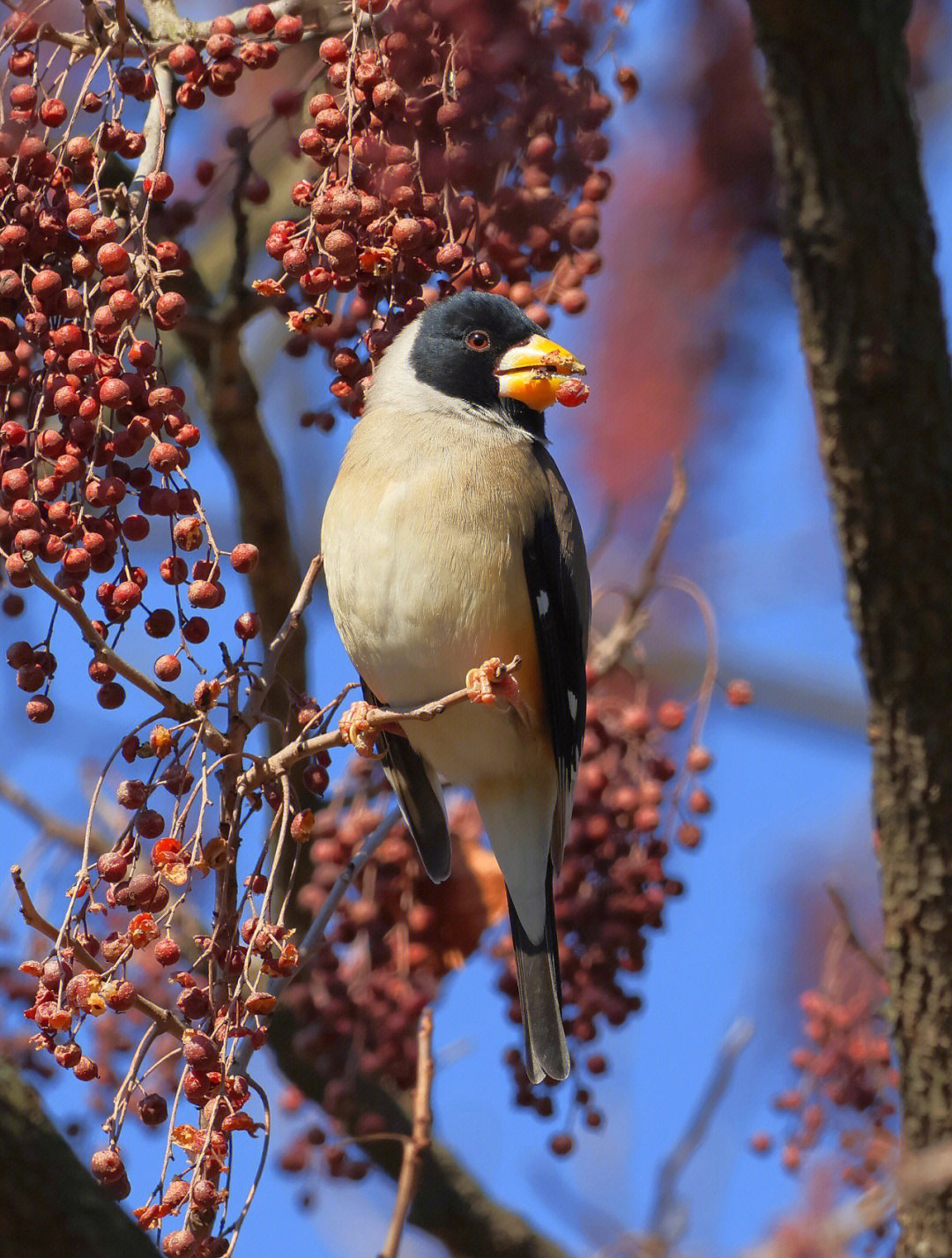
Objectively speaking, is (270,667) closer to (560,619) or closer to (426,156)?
(426,156)

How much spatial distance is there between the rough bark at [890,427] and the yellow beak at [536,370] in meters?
0.52

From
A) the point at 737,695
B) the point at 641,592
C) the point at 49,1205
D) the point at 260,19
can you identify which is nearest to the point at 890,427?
the point at 641,592

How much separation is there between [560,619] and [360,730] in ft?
2.69

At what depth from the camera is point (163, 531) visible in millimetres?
4344

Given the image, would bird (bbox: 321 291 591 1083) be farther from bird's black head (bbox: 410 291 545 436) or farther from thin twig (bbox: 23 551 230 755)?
thin twig (bbox: 23 551 230 755)

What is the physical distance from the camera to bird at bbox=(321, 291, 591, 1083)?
9.56 feet

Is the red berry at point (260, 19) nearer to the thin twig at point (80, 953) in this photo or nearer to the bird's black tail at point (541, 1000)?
the thin twig at point (80, 953)

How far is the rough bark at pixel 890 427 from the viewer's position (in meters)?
2.98

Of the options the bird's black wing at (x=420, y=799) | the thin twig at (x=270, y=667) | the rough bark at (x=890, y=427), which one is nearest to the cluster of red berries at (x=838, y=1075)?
the rough bark at (x=890, y=427)

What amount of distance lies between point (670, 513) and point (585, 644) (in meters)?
0.36

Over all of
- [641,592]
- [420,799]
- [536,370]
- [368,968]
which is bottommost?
[368,968]

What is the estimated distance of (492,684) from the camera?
2.64m


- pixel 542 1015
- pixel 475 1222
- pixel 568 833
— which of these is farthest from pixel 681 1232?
pixel 475 1222

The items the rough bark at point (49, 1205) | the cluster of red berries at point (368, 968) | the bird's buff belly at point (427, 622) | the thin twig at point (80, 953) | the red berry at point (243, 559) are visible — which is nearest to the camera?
the rough bark at point (49, 1205)
